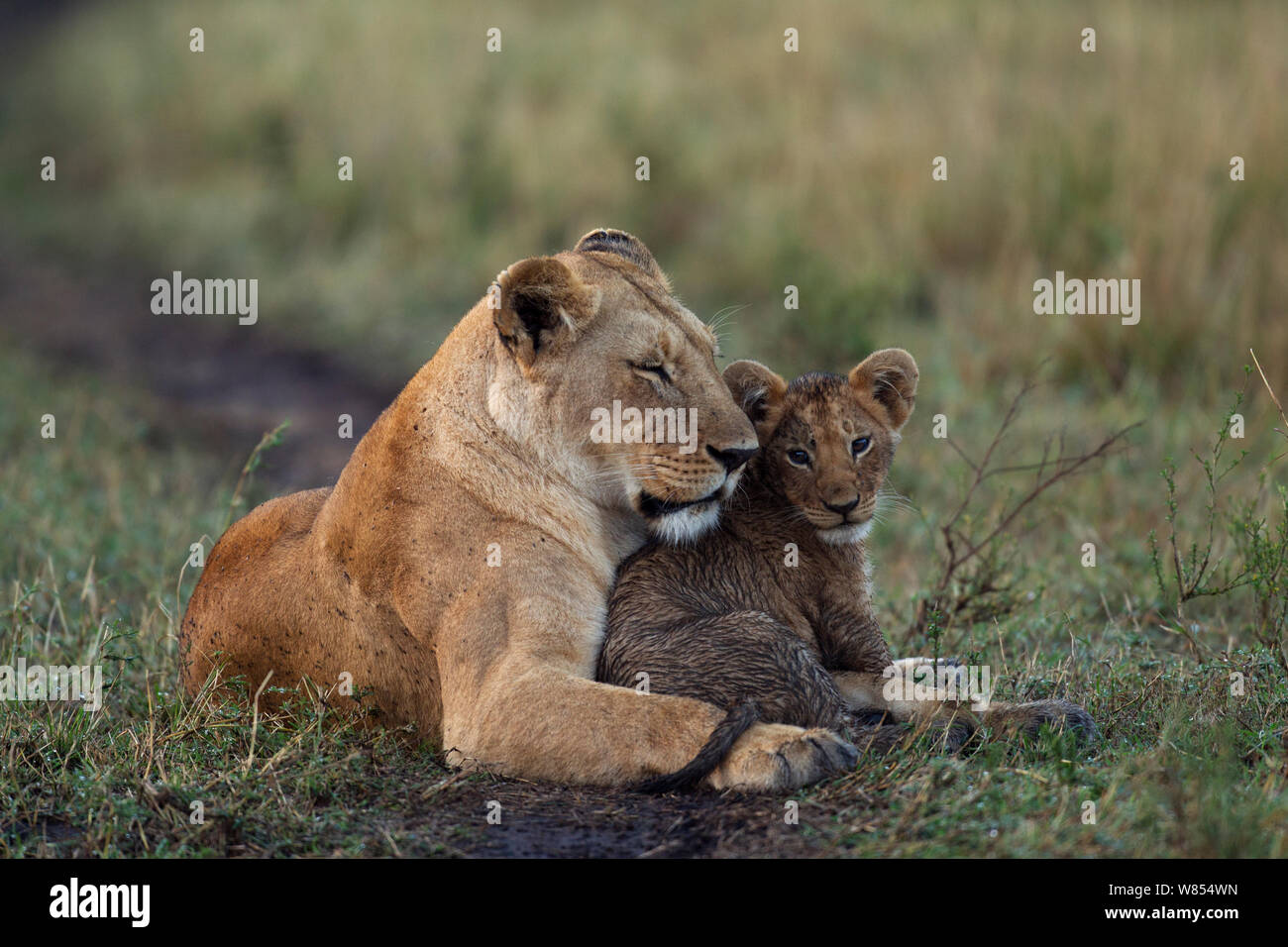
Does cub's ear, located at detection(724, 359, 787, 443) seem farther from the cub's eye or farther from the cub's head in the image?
the cub's eye

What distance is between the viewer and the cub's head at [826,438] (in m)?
4.75

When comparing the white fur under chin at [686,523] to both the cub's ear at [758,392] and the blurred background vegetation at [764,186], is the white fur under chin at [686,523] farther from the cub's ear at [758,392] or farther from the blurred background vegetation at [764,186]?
the blurred background vegetation at [764,186]

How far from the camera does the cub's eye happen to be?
4543 mm

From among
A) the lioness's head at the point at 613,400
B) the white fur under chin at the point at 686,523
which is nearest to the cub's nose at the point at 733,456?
the lioness's head at the point at 613,400

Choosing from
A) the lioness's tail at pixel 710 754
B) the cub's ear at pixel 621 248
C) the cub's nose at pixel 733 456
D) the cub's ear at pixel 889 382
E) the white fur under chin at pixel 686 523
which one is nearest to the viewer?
the lioness's tail at pixel 710 754

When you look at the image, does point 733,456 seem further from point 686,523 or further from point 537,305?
point 537,305

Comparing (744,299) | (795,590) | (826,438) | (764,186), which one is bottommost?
(795,590)

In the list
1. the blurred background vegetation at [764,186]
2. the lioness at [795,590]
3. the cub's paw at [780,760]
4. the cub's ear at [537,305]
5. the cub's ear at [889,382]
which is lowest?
the cub's paw at [780,760]

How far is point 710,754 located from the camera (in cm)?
390

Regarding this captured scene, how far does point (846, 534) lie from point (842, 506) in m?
0.14

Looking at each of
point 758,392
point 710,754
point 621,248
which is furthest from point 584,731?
point 621,248

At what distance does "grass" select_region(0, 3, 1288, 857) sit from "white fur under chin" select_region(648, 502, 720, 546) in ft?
3.00

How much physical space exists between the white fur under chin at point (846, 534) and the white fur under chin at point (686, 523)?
0.41m

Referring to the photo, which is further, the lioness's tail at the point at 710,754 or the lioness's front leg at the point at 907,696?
the lioness's front leg at the point at 907,696
